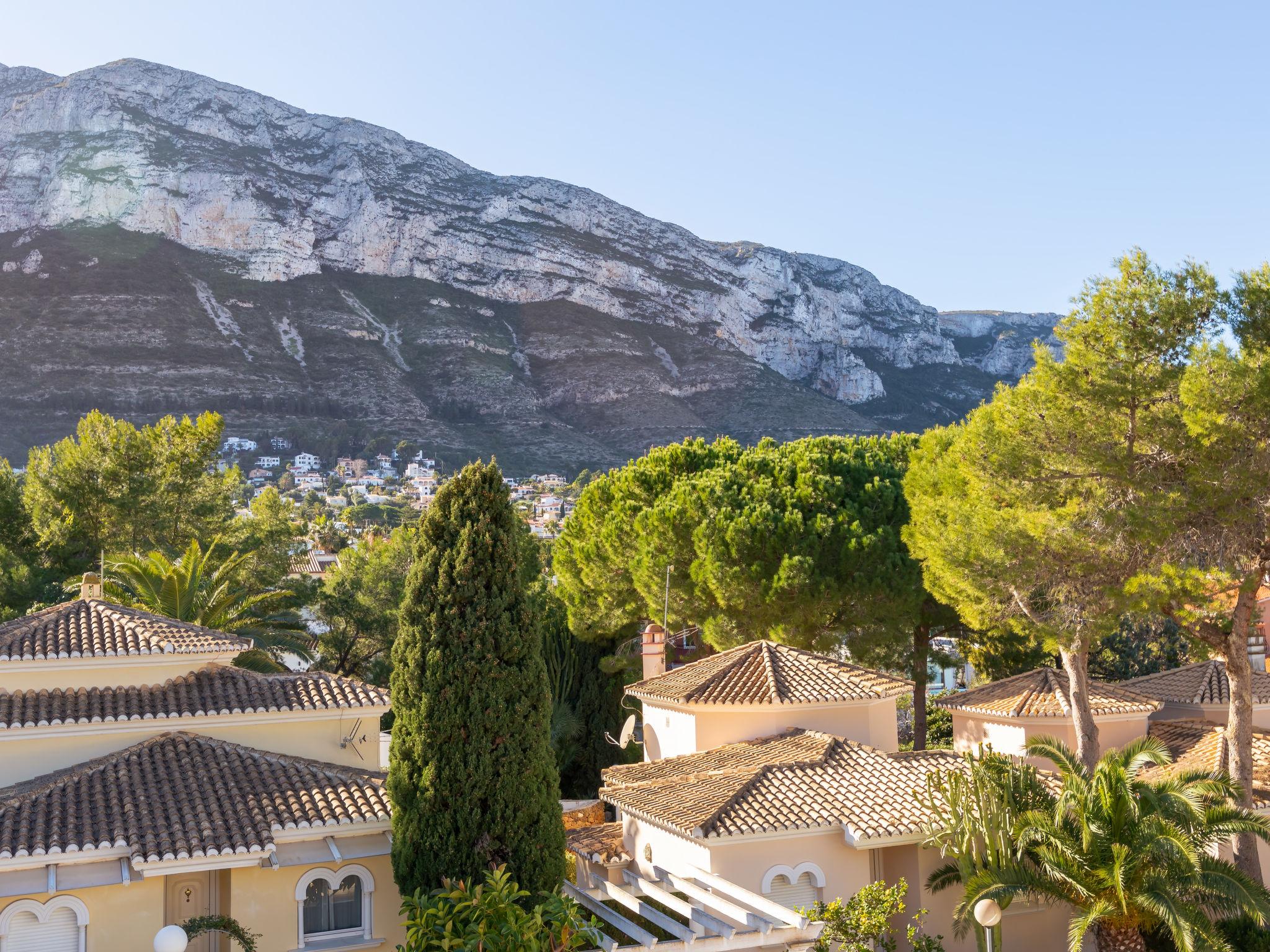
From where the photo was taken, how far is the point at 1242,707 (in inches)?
592

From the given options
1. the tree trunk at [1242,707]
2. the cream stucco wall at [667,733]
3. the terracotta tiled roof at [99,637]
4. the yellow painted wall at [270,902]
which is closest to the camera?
the yellow painted wall at [270,902]

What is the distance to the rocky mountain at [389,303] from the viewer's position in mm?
82375

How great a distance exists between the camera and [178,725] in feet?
43.3

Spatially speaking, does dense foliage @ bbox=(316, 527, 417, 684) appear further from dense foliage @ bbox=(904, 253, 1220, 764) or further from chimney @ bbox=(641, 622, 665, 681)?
dense foliage @ bbox=(904, 253, 1220, 764)

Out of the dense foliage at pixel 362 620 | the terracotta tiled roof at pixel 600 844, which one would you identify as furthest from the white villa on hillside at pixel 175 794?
the dense foliage at pixel 362 620

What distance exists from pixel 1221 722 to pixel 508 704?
15521mm

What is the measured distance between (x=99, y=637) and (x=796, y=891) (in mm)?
9807

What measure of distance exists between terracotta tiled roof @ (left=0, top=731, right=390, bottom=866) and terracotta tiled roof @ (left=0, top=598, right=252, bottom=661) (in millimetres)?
1204

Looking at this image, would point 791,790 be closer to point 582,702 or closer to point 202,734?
point 202,734

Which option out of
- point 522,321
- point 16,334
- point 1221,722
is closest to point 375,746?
point 1221,722

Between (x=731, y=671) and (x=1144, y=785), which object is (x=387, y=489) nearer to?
(x=731, y=671)

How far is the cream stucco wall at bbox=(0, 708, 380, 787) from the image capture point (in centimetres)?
1255

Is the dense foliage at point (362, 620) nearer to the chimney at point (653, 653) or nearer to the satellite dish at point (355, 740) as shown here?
the chimney at point (653, 653)

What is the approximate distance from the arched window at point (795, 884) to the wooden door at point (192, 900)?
6891 millimetres
